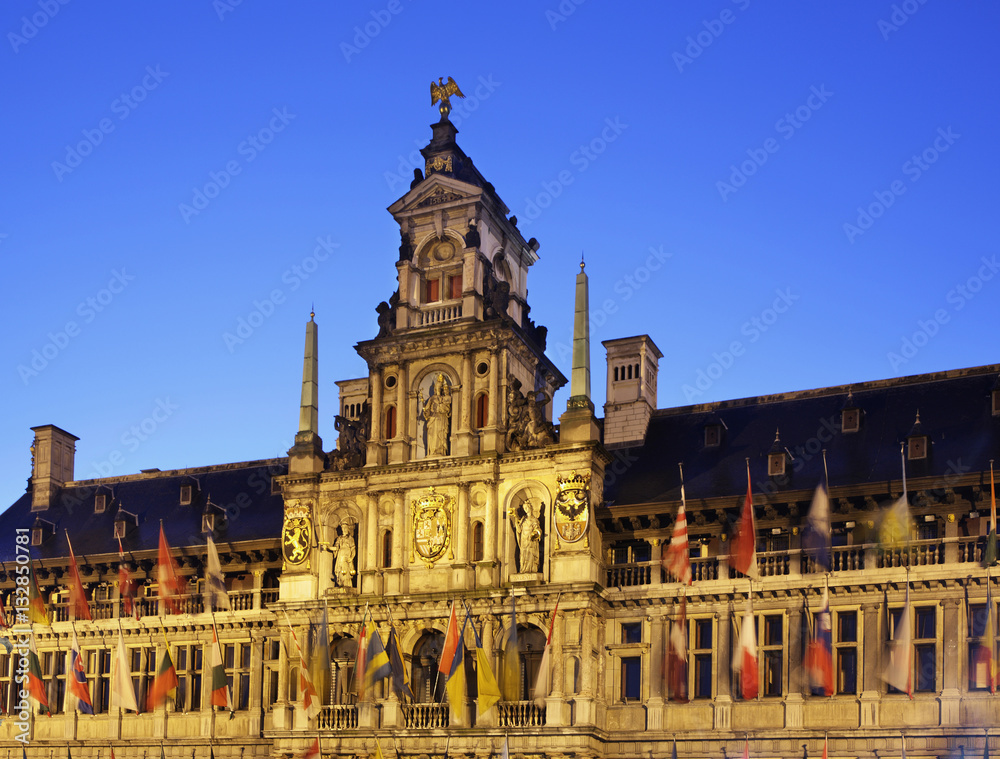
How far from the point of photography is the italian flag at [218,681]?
5388cm

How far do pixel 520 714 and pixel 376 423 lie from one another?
39.7ft

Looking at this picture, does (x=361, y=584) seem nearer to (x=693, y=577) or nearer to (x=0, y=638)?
(x=693, y=577)

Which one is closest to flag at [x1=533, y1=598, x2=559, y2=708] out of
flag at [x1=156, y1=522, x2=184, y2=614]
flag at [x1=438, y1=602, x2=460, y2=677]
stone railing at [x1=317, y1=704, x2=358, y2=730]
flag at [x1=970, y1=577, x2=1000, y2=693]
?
flag at [x1=438, y1=602, x2=460, y2=677]

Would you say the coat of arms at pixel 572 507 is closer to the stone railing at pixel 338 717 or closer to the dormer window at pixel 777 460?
the dormer window at pixel 777 460

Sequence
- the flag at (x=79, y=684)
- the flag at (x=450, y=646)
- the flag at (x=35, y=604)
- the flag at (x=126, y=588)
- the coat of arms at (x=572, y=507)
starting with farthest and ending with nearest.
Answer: the flag at (x=35, y=604) → the flag at (x=126, y=588) → the flag at (x=79, y=684) → the coat of arms at (x=572, y=507) → the flag at (x=450, y=646)

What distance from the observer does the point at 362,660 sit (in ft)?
169

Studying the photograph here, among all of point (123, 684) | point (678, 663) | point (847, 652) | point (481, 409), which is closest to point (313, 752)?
point (123, 684)

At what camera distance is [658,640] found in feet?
163

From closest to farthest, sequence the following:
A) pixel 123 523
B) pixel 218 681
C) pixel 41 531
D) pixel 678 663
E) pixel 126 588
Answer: pixel 678 663 < pixel 218 681 < pixel 126 588 < pixel 123 523 < pixel 41 531

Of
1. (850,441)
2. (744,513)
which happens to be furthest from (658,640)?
(850,441)

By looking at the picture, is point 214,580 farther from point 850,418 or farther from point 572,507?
point 850,418

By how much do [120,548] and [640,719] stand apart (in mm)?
22132

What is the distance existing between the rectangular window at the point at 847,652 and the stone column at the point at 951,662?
271 centimetres

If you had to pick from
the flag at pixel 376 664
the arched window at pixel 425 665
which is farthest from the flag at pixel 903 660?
the flag at pixel 376 664
